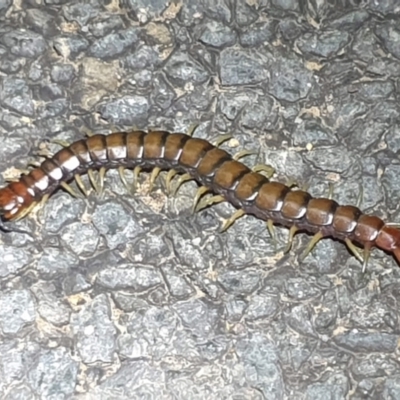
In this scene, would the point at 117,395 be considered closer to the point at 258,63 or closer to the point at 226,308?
the point at 226,308

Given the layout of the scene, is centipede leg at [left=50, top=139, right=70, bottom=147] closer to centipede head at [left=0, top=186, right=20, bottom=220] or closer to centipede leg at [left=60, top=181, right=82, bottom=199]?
centipede leg at [left=60, top=181, right=82, bottom=199]

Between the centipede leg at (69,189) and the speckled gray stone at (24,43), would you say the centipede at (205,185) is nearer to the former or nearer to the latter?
the centipede leg at (69,189)

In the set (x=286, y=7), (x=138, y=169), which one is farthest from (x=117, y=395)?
(x=286, y=7)

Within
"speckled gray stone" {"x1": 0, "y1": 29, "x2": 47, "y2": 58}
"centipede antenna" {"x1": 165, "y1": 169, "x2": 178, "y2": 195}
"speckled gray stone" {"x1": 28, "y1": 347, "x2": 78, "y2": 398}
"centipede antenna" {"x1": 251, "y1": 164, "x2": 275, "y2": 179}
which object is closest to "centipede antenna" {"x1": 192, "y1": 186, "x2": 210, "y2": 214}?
"centipede antenna" {"x1": 165, "y1": 169, "x2": 178, "y2": 195}

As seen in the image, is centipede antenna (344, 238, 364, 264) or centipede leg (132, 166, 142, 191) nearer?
centipede antenna (344, 238, 364, 264)

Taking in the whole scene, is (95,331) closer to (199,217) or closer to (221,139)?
(199,217)

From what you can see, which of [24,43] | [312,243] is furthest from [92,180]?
[312,243]
